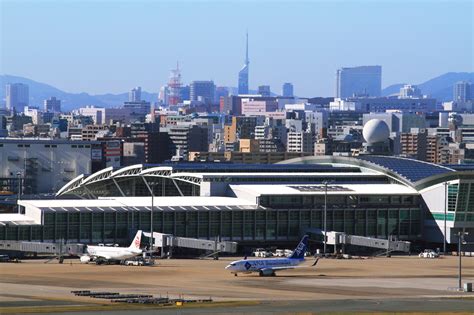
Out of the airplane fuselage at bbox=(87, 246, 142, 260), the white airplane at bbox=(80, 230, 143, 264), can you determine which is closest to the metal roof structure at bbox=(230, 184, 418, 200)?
the white airplane at bbox=(80, 230, 143, 264)

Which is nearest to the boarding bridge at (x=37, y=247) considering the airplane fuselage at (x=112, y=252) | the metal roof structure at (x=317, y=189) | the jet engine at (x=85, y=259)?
the jet engine at (x=85, y=259)

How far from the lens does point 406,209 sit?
164125 mm

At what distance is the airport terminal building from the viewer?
153 m

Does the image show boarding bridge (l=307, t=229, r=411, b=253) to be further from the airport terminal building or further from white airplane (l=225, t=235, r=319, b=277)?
white airplane (l=225, t=235, r=319, b=277)

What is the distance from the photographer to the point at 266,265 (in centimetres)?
12975

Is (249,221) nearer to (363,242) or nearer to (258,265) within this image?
(363,242)

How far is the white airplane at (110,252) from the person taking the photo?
13788 cm

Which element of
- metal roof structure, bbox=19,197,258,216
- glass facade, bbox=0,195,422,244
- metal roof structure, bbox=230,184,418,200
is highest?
metal roof structure, bbox=230,184,418,200

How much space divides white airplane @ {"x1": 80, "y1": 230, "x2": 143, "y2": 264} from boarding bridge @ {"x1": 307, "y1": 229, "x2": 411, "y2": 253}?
23.5 metres

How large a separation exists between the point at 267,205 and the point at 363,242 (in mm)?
10399

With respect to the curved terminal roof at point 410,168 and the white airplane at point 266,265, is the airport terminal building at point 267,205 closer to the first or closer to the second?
the curved terminal roof at point 410,168

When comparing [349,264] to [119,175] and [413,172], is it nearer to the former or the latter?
[413,172]

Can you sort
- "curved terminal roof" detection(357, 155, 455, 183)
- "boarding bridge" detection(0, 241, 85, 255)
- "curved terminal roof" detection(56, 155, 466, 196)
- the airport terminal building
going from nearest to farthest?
"boarding bridge" detection(0, 241, 85, 255) < the airport terminal building < "curved terminal roof" detection(357, 155, 455, 183) < "curved terminal roof" detection(56, 155, 466, 196)

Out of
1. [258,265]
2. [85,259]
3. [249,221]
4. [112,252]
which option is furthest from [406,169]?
[258,265]
